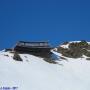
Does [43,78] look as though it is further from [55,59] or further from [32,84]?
[55,59]

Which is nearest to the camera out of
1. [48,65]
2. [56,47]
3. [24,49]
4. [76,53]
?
[48,65]

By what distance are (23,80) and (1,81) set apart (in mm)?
3104

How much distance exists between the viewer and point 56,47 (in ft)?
192

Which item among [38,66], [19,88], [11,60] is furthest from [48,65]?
[19,88]

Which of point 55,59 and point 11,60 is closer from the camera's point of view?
point 11,60

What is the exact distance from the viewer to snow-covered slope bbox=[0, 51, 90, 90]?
117 feet

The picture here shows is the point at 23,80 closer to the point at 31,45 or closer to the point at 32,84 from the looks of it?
the point at 32,84

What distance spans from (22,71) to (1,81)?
5430mm

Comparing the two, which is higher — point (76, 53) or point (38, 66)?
point (76, 53)

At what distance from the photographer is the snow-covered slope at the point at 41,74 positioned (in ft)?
117

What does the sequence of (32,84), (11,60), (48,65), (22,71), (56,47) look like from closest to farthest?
(32,84) → (22,71) → (11,60) → (48,65) → (56,47)

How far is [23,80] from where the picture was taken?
36.2 metres

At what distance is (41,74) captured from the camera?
131 feet

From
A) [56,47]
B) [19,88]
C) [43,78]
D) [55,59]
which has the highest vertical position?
[56,47]
